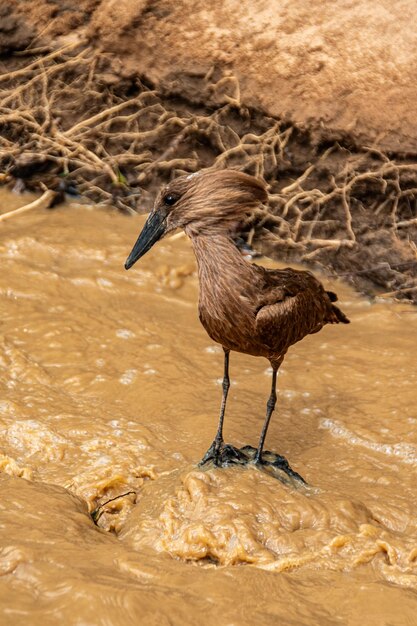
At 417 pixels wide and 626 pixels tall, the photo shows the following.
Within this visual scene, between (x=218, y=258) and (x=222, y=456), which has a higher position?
(x=218, y=258)

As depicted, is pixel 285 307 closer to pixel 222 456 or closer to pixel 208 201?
pixel 208 201

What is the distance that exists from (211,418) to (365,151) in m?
2.61

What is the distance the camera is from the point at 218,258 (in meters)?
3.72

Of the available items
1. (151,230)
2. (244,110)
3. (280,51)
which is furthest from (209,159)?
(151,230)

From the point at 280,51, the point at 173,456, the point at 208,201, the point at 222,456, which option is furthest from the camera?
the point at 280,51

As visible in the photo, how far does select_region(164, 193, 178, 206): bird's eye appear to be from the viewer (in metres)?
3.75

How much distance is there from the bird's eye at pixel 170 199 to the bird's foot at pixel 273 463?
1.16m

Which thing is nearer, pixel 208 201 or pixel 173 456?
pixel 208 201

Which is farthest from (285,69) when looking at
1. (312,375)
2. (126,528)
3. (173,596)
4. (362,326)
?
(173,596)

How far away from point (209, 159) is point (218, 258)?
3307 millimetres

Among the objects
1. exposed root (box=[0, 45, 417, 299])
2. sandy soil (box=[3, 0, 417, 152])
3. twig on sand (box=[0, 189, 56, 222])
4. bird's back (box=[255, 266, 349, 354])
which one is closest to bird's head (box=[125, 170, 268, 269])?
bird's back (box=[255, 266, 349, 354])

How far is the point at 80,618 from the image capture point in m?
2.63

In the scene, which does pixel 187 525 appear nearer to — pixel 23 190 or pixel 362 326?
pixel 362 326

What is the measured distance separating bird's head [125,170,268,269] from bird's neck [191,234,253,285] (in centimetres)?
4
